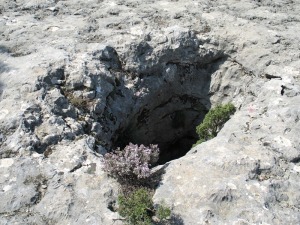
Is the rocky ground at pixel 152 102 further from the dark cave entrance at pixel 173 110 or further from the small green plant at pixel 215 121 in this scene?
the small green plant at pixel 215 121

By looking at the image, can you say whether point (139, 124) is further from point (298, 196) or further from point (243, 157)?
point (298, 196)

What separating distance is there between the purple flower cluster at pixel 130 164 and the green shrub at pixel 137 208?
0.43 m

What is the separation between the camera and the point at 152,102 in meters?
10.0

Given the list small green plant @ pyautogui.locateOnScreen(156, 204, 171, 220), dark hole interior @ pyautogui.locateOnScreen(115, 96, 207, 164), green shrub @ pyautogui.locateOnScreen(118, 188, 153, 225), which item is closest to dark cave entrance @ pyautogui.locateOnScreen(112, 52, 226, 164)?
dark hole interior @ pyautogui.locateOnScreen(115, 96, 207, 164)

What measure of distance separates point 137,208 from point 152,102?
491 centimetres

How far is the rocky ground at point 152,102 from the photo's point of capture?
5906 millimetres

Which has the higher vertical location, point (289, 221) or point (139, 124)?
point (289, 221)

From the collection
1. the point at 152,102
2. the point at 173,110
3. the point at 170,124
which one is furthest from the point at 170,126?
the point at 152,102

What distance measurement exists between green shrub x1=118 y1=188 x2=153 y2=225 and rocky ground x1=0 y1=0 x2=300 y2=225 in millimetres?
273

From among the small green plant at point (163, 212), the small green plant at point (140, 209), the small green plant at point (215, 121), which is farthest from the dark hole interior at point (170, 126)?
the small green plant at point (163, 212)

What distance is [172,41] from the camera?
10055 mm

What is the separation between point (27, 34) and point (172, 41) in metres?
4.05

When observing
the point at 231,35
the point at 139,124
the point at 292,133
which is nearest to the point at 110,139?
the point at 139,124

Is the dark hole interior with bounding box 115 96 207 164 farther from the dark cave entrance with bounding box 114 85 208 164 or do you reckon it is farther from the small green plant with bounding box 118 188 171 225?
the small green plant with bounding box 118 188 171 225
